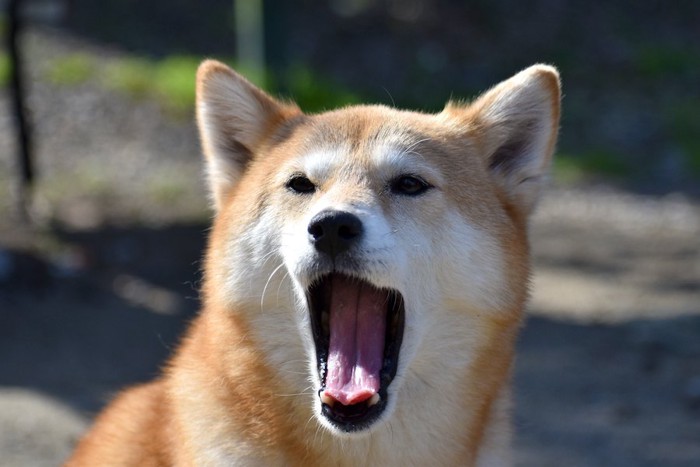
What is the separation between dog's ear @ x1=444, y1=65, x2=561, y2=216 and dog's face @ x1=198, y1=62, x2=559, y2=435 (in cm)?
1

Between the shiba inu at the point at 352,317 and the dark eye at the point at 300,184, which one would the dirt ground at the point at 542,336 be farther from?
the dark eye at the point at 300,184

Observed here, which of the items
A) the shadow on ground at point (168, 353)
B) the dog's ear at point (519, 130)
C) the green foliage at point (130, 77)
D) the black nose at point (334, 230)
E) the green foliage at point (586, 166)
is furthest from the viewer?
the green foliage at point (130, 77)

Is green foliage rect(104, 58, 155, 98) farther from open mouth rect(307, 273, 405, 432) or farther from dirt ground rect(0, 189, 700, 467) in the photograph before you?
open mouth rect(307, 273, 405, 432)

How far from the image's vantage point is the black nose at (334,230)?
130 inches

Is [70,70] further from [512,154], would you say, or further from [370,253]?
[370,253]

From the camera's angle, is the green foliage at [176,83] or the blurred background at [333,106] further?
the green foliage at [176,83]

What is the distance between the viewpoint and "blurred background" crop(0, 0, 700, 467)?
5891 mm

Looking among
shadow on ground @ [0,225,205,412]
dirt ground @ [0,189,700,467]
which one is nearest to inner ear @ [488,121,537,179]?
dirt ground @ [0,189,700,467]

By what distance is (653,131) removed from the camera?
34.3ft

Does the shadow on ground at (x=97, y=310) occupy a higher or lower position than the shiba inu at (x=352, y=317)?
lower

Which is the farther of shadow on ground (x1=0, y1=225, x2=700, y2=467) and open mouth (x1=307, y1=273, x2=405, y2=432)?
shadow on ground (x1=0, y1=225, x2=700, y2=467)

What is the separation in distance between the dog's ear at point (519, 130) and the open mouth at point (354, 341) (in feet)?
2.41

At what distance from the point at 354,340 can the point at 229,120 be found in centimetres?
104

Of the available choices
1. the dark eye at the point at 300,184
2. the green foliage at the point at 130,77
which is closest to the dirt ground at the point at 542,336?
the dark eye at the point at 300,184
